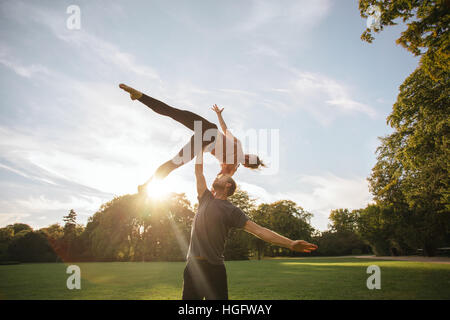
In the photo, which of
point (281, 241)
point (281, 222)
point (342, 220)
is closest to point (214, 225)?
point (281, 241)

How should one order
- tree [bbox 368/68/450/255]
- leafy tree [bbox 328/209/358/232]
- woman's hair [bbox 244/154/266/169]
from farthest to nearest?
leafy tree [bbox 328/209/358/232] < tree [bbox 368/68/450/255] < woman's hair [bbox 244/154/266/169]

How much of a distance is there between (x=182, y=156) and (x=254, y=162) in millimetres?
1293

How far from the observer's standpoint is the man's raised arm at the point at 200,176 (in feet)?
10.3

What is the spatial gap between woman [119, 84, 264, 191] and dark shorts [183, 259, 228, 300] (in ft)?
4.02

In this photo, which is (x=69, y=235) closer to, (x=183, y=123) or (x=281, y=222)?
(x=281, y=222)

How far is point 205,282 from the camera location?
2.80m

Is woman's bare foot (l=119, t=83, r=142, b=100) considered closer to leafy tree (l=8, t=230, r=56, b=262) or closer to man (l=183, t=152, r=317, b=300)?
man (l=183, t=152, r=317, b=300)

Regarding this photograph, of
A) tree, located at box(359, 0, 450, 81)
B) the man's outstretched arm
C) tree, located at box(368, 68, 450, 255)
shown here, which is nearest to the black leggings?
the man's outstretched arm

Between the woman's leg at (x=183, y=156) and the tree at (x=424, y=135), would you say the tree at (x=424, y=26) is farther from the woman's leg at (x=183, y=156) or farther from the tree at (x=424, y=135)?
the woman's leg at (x=183, y=156)

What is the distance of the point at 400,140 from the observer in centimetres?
1808

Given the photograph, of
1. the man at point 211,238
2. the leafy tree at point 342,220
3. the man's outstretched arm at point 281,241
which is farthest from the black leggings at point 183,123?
the leafy tree at point 342,220

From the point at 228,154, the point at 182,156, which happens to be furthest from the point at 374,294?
the point at 182,156

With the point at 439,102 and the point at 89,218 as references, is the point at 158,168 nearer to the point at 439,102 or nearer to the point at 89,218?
the point at 439,102

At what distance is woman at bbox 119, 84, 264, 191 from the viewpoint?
325cm
